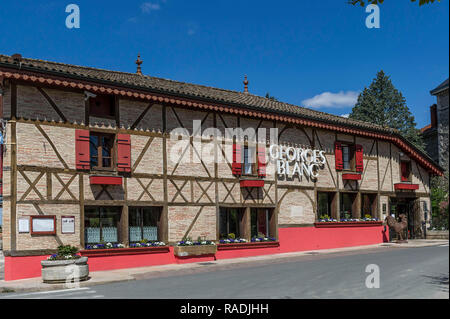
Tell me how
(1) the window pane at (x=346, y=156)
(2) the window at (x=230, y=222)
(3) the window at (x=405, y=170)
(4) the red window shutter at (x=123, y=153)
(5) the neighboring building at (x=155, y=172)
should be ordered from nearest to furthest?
(5) the neighboring building at (x=155, y=172), (4) the red window shutter at (x=123, y=153), (2) the window at (x=230, y=222), (1) the window pane at (x=346, y=156), (3) the window at (x=405, y=170)

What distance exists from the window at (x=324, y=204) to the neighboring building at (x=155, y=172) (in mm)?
65

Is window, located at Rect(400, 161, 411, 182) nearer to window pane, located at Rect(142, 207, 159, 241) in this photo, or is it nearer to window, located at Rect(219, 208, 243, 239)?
window, located at Rect(219, 208, 243, 239)

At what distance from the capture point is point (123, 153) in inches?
710

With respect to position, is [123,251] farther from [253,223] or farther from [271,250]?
[271,250]

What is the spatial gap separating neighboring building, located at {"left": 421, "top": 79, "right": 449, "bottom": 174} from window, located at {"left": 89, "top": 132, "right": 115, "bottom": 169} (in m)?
27.2

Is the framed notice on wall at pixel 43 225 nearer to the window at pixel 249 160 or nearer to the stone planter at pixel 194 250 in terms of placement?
the stone planter at pixel 194 250

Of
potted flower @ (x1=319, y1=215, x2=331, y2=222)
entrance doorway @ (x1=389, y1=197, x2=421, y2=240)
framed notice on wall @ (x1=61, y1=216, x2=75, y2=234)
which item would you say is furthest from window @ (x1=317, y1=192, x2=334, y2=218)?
framed notice on wall @ (x1=61, y1=216, x2=75, y2=234)

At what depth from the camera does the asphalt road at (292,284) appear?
10352mm

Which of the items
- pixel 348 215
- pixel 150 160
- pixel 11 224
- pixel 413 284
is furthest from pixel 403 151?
pixel 11 224

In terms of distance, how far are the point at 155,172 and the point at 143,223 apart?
1.94 metres

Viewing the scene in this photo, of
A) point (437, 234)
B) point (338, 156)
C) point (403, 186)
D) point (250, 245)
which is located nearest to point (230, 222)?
point (250, 245)

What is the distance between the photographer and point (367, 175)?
89.7 ft

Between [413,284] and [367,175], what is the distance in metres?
16.5

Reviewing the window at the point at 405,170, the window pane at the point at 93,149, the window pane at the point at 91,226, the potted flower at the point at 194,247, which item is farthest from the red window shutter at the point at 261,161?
the window at the point at 405,170
